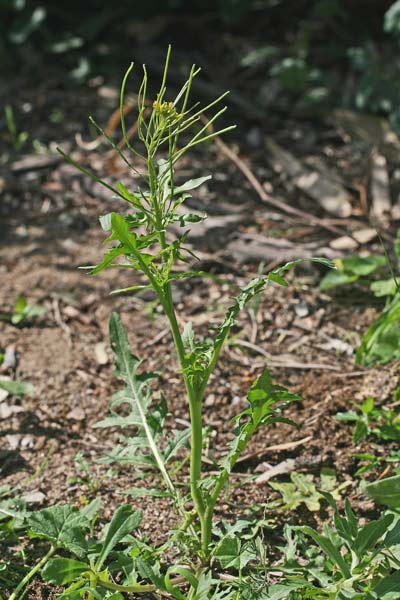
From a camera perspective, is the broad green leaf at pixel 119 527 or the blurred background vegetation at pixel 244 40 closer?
the broad green leaf at pixel 119 527

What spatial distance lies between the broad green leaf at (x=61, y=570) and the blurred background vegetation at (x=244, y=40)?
3012 mm

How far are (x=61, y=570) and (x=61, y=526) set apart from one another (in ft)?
0.51

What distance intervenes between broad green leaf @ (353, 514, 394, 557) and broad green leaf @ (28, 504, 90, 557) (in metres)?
0.67

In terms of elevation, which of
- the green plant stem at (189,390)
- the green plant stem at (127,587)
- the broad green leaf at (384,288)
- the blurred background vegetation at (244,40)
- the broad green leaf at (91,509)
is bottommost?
the green plant stem at (127,587)

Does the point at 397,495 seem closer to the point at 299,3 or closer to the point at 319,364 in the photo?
the point at 319,364

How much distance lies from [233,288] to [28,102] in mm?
2114

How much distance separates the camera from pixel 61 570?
1895 mm

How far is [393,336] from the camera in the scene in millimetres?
2633

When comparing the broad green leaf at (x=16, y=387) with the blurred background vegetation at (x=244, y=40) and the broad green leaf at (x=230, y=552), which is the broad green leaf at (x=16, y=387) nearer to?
the broad green leaf at (x=230, y=552)

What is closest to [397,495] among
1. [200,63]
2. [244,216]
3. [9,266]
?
[244,216]

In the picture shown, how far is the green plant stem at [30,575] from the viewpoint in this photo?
1.97m

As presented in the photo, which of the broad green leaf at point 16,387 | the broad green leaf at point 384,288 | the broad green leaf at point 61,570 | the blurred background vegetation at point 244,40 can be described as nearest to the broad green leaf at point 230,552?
the broad green leaf at point 61,570

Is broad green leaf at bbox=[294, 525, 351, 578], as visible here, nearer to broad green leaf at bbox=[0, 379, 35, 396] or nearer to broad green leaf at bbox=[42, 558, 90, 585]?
broad green leaf at bbox=[42, 558, 90, 585]

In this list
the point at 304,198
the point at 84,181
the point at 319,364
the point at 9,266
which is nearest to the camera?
the point at 319,364
